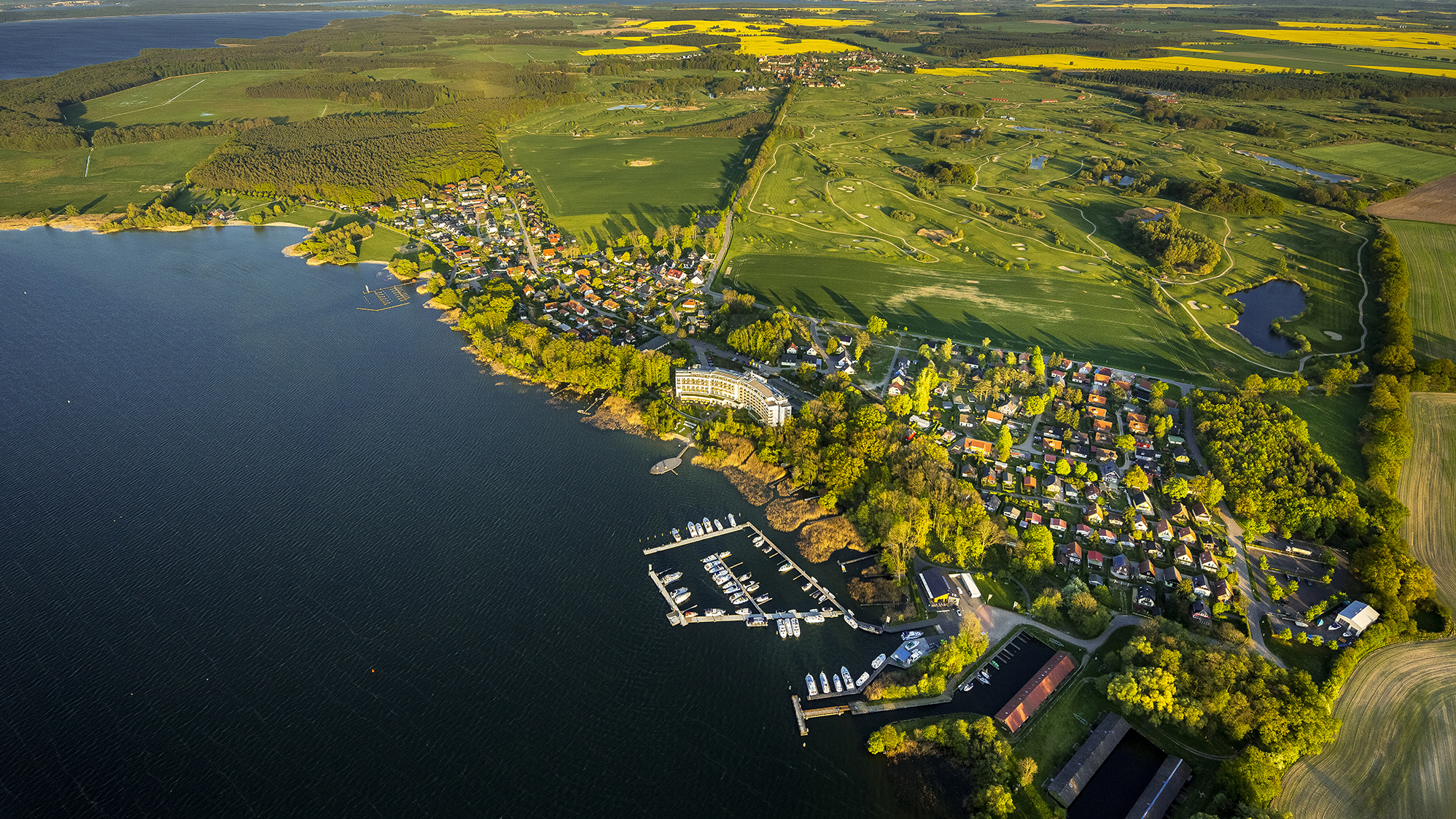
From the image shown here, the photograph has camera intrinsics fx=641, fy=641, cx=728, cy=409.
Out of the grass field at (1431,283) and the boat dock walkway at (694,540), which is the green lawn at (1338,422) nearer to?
the grass field at (1431,283)

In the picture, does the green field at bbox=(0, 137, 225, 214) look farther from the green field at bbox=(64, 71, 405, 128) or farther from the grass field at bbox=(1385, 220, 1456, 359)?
the grass field at bbox=(1385, 220, 1456, 359)

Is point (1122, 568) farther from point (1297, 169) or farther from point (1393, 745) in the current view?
point (1297, 169)

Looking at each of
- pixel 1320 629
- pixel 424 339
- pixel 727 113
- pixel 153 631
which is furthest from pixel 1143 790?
pixel 727 113

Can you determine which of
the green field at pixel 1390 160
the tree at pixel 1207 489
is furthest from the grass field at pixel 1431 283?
the tree at pixel 1207 489

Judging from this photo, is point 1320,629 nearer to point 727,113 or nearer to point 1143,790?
point 1143,790

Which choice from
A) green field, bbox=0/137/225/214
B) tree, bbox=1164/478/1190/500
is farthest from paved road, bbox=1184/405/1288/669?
green field, bbox=0/137/225/214

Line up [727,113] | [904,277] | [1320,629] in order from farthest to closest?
[727,113] → [904,277] → [1320,629]

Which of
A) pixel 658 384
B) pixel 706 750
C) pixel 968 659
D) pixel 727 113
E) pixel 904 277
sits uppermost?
pixel 727 113
